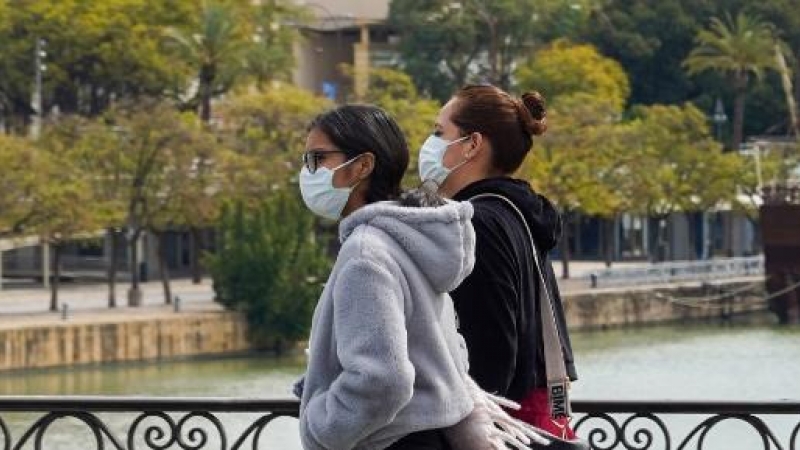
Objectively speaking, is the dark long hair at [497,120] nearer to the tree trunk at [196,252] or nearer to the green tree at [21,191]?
the green tree at [21,191]

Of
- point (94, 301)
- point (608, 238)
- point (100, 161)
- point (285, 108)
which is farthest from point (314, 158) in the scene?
point (608, 238)

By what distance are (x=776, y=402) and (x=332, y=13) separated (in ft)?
294

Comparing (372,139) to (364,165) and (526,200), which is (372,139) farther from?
(526,200)

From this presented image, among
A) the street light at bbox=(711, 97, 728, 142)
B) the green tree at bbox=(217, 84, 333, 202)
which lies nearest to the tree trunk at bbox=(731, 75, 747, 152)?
the street light at bbox=(711, 97, 728, 142)

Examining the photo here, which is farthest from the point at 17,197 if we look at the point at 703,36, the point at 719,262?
the point at 703,36

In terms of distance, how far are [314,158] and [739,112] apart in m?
83.7

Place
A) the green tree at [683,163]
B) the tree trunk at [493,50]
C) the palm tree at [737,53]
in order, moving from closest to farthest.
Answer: the green tree at [683,163] → the palm tree at [737,53] → the tree trunk at [493,50]

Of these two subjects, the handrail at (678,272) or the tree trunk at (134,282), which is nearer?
the tree trunk at (134,282)

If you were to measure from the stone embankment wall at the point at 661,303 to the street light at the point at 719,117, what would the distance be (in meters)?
14.8

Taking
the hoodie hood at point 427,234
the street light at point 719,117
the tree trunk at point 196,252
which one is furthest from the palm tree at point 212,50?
the hoodie hood at point 427,234

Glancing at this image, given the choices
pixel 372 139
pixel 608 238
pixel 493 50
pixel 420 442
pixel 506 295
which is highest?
pixel 493 50

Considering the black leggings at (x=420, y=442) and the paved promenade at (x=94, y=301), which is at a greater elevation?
the black leggings at (x=420, y=442)

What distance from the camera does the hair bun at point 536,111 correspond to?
6594 millimetres

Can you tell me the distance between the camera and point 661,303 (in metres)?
68.8
